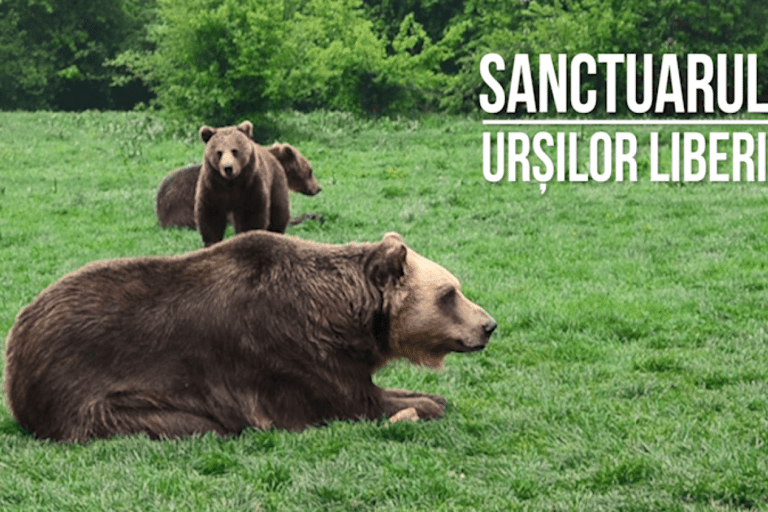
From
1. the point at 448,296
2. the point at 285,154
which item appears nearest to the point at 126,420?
the point at 448,296

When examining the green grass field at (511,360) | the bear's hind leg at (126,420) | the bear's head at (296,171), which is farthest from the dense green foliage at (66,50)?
the bear's hind leg at (126,420)

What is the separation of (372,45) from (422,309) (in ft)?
62.7

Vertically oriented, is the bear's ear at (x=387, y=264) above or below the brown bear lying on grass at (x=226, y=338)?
above

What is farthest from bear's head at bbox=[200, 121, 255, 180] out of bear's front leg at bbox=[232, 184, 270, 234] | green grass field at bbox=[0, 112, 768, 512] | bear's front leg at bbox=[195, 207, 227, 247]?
green grass field at bbox=[0, 112, 768, 512]

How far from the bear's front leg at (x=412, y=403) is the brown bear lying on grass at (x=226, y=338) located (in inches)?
6.6

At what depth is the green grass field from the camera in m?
4.49

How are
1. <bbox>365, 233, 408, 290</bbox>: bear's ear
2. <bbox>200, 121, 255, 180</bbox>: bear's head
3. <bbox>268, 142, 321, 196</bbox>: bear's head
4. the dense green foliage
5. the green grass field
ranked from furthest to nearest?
the dense green foliage < <bbox>268, 142, 321, 196</bbox>: bear's head < <bbox>200, 121, 255, 180</bbox>: bear's head < <bbox>365, 233, 408, 290</bbox>: bear's ear < the green grass field

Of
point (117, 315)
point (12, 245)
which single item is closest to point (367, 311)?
point (117, 315)

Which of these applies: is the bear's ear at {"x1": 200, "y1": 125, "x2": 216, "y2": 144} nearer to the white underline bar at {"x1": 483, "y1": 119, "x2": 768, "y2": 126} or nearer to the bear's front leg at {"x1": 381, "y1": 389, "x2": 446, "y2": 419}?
the bear's front leg at {"x1": 381, "y1": 389, "x2": 446, "y2": 419}

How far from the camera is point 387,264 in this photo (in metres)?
5.12

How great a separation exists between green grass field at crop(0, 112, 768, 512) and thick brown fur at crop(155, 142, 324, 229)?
349mm

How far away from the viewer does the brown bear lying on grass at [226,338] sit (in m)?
4.97

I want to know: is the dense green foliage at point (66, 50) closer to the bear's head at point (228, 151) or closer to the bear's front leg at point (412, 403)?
the bear's head at point (228, 151)

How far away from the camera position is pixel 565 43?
24219 mm
